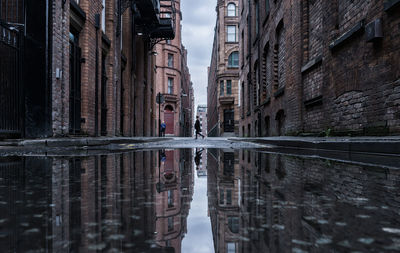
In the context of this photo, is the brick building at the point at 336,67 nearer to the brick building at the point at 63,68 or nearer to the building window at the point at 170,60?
the brick building at the point at 63,68

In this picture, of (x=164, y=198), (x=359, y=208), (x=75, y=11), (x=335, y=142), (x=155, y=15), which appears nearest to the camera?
(x=359, y=208)

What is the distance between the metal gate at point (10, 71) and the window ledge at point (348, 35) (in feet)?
22.0

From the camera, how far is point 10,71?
236 inches

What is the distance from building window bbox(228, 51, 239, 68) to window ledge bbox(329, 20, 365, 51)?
90.2 feet

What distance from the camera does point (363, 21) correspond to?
5102mm

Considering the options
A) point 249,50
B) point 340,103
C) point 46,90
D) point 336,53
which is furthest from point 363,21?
point 249,50

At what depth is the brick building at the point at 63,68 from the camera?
6.14 meters

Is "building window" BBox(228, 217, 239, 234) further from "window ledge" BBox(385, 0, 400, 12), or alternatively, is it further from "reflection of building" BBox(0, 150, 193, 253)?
"window ledge" BBox(385, 0, 400, 12)

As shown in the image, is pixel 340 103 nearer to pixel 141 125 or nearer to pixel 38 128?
pixel 38 128

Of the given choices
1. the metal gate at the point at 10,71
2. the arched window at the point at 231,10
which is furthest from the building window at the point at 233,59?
the metal gate at the point at 10,71

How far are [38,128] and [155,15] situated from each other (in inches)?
459

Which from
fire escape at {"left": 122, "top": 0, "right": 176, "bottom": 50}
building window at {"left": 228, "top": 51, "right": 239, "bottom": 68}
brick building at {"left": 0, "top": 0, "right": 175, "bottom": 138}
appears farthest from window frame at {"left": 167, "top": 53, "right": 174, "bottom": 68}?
brick building at {"left": 0, "top": 0, "right": 175, "bottom": 138}

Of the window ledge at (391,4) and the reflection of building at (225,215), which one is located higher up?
the window ledge at (391,4)

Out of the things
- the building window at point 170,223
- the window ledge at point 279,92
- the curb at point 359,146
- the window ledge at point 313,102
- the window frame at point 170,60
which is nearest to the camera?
the building window at point 170,223
